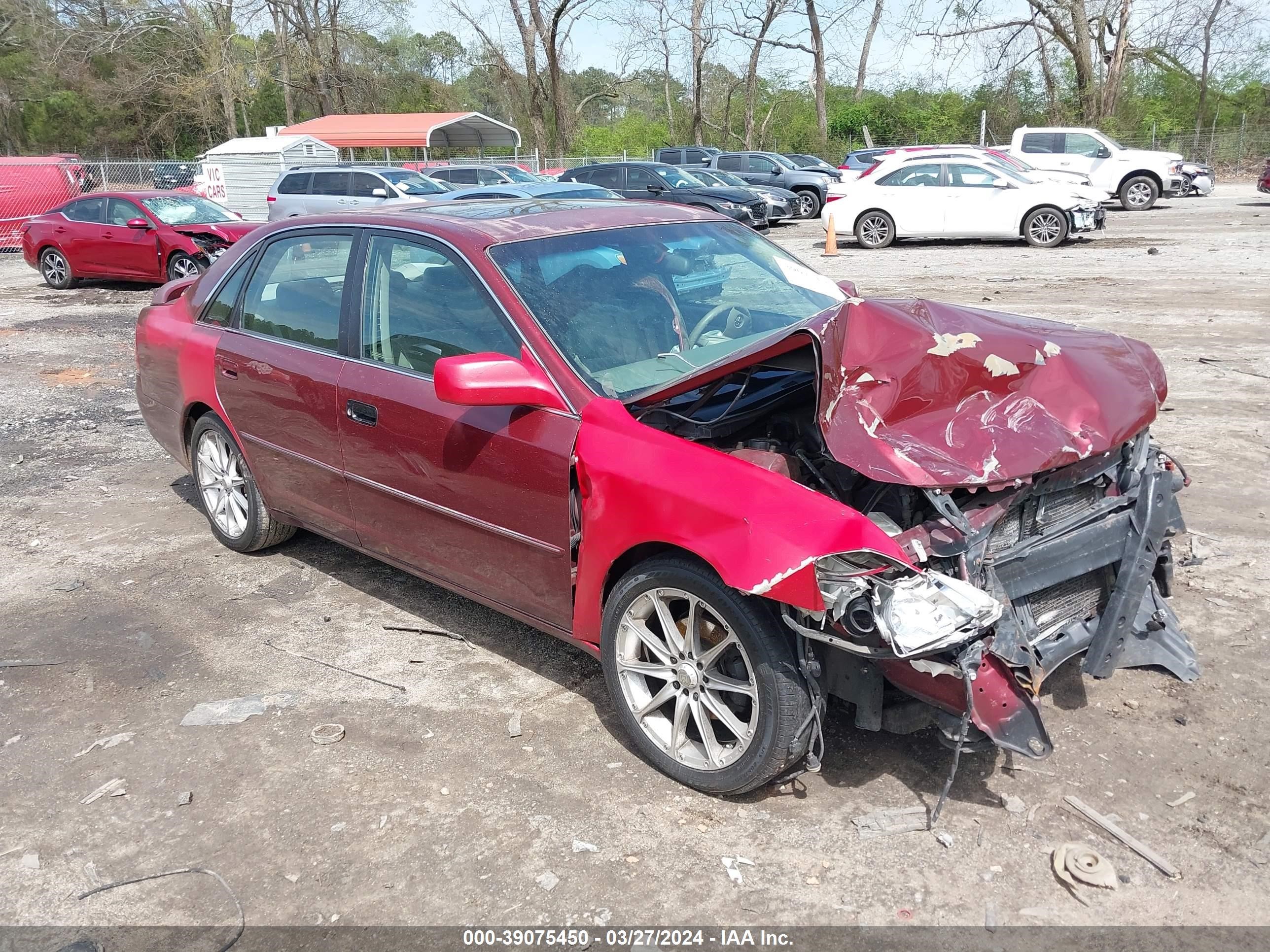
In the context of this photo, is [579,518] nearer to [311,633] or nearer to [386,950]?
[386,950]

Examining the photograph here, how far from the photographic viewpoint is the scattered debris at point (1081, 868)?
Result: 2766 mm

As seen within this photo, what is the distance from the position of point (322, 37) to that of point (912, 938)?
55921 millimetres

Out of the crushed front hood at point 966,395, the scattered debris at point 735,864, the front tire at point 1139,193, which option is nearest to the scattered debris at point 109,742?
the scattered debris at point 735,864

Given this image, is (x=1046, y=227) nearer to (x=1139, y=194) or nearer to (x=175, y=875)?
(x=1139, y=194)

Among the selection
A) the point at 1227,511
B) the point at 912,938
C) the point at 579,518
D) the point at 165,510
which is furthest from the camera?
the point at 165,510

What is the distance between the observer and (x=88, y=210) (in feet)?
53.5

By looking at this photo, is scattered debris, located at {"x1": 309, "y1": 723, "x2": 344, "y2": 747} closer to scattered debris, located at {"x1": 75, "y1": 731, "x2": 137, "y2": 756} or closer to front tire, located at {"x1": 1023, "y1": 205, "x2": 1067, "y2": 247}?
scattered debris, located at {"x1": 75, "y1": 731, "x2": 137, "y2": 756}

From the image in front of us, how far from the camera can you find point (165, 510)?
20.2 feet

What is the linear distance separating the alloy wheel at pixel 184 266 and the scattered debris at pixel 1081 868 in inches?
600

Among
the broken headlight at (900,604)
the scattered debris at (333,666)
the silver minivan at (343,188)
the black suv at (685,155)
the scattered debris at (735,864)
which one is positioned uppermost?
the black suv at (685,155)

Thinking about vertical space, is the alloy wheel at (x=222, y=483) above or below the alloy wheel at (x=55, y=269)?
below

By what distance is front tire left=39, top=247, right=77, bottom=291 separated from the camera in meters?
16.6

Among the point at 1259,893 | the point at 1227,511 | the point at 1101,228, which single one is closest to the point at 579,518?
the point at 1259,893

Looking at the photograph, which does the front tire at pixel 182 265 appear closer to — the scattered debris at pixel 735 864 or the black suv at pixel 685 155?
the scattered debris at pixel 735 864
